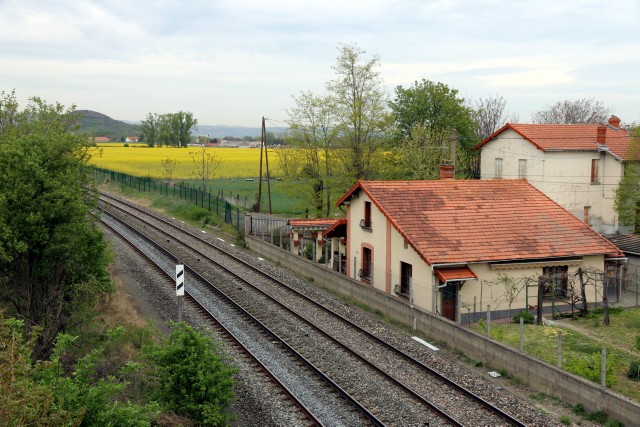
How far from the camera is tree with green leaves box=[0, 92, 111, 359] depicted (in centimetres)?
1600

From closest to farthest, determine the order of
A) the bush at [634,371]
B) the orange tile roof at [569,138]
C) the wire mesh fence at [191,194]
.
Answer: the bush at [634,371], the orange tile roof at [569,138], the wire mesh fence at [191,194]

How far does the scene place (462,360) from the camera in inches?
722

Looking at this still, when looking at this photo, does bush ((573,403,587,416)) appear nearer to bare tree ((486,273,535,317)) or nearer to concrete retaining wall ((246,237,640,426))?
concrete retaining wall ((246,237,640,426))

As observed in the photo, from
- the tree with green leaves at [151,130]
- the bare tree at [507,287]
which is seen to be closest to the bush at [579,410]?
the bare tree at [507,287]

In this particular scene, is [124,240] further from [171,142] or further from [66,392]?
[171,142]

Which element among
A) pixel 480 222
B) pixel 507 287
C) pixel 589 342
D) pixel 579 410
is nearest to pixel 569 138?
pixel 480 222

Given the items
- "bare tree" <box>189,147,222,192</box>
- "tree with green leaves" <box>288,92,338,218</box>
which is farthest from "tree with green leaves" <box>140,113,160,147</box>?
"tree with green leaves" <box>288,92,338,218</box>

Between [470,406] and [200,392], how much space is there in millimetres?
6373

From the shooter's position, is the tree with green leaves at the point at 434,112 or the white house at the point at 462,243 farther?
the tree with green leaves at the point at 434,112

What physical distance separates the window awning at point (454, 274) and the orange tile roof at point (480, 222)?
38 centimetres

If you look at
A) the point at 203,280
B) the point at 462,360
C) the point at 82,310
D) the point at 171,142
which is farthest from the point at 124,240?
the point at 171,142

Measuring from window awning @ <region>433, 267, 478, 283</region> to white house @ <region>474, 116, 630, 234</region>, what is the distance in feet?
60.0

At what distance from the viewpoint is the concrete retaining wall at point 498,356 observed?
14060mm

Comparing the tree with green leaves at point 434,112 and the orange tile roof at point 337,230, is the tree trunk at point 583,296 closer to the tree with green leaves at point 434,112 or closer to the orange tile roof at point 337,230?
the orange tile roof at point 337,230
